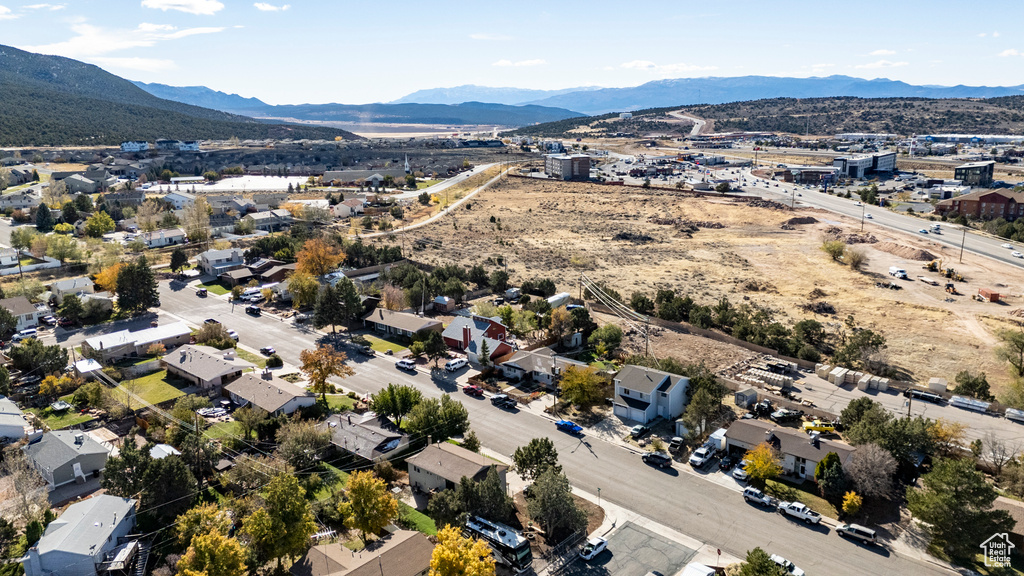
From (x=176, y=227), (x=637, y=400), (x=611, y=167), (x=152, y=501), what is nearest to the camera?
(x=152, y=501)

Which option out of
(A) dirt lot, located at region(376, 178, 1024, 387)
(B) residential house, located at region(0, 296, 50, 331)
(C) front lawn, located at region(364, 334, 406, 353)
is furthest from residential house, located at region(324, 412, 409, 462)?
(B) residential house, located at region(0, 296, 50, 331)

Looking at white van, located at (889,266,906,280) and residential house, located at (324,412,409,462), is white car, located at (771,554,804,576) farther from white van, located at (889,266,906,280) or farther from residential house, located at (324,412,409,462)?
white van, located at (889,266,906,280)

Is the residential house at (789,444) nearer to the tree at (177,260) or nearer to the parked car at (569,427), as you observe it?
the parked car at (569,427)

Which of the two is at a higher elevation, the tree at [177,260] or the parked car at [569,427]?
the tree at [177,260]

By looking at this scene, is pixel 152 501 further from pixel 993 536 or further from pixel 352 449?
pixel 993 536

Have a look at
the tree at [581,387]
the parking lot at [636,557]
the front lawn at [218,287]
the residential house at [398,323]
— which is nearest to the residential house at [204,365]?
the residential house at [398,323]

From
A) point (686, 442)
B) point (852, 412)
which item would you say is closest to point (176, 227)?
point (686, 442)
